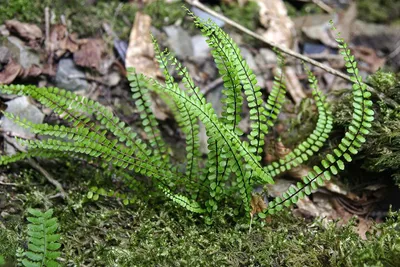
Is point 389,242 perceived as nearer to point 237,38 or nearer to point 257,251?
point 257,251

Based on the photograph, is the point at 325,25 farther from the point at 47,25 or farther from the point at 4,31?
the point at 4,31

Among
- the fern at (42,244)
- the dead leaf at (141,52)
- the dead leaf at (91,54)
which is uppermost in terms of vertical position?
the dead leaf at (141,52)

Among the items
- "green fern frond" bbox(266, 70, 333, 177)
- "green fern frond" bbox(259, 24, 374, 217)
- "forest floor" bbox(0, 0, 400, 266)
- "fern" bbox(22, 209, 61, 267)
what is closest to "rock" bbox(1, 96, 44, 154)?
"forest floor" bbox(0, 0, 400, 266)

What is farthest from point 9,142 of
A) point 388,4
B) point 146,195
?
point 388,4

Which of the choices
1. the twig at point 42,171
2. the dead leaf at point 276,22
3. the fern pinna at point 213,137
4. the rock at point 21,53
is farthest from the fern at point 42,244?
the dead leaf at point 276,22

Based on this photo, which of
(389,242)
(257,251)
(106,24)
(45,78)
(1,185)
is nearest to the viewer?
(389,242)

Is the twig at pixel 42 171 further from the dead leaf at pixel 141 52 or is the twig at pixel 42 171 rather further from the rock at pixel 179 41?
the rock at pixel 179 41
